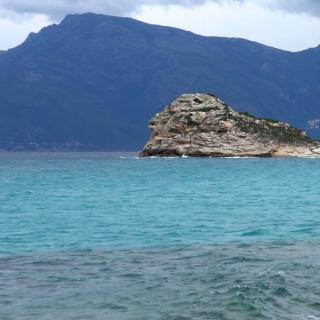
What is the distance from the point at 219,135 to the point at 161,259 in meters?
132

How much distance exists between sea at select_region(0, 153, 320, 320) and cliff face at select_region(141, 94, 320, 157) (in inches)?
4034

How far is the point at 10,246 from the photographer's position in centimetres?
2919

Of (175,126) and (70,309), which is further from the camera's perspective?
(175,126)

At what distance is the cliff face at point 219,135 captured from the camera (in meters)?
156

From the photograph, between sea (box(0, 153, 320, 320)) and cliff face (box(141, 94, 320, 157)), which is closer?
sea (box(0, 153, 320, 320))

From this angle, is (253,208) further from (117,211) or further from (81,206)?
(81,206)

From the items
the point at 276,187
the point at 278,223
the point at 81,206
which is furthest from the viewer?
the point at 276,187

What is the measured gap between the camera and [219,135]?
511 feet

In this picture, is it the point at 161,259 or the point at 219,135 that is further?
the point at 219,135

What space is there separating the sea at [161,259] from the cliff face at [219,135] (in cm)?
10245

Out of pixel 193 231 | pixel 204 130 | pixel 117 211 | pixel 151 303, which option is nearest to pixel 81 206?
pixel 117 211

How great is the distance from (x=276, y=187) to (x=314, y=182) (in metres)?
8.86

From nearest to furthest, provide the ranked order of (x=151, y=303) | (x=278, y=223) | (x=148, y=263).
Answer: (x=151, y=303), (x=148, y=263), (x=278, y=223)

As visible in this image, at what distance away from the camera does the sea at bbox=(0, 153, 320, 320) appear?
57.0ft
